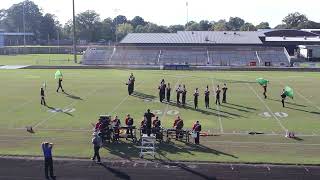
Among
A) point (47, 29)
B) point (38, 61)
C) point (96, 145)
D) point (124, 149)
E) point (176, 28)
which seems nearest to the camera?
point (96, 145)

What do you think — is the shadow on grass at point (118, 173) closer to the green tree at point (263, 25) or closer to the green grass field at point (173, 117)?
the green grass field at point (173, 117)

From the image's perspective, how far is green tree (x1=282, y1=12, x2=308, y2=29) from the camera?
17929 centimetres

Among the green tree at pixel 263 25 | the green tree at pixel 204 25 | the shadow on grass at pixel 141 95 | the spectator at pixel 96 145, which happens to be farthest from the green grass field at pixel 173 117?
the green tree at pixel 263 25

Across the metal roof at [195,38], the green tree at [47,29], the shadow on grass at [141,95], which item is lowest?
the shadow on grass at [141,95]

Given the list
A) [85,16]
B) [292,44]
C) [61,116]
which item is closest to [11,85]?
[61,116]

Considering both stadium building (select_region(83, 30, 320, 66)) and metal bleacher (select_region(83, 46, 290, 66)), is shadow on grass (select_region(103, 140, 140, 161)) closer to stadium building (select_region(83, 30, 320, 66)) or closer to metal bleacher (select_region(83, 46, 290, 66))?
stadium building (select_region(83, 30, 320, 66))

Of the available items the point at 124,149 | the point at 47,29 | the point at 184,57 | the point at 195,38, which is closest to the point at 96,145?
the point at 124,149

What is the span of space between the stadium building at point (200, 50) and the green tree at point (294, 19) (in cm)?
7693

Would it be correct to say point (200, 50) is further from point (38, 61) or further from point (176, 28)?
point (176, 28)

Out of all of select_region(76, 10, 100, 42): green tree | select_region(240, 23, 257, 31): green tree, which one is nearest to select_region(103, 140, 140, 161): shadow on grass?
select_region(76, 10, 100, 42): green tree

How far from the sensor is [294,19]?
597 ft

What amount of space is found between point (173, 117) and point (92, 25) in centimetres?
13639

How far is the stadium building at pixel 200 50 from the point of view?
8069 centimetres

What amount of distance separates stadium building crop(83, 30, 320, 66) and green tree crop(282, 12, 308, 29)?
252ft
